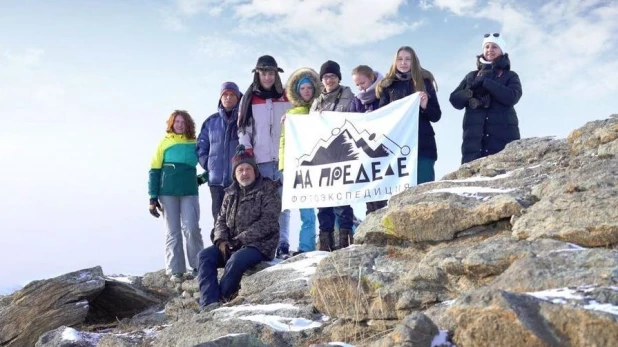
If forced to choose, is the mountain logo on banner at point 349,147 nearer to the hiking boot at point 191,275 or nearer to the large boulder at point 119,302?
the hiking boot at point 191,275

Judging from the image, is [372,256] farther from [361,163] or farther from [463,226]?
[361,163]

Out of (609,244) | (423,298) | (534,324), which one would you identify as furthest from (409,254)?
(534,324)

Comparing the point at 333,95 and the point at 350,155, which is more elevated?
the point at 333,95

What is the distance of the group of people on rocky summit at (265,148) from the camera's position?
8492mm

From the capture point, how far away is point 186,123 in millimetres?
10844

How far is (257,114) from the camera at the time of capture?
388 inches

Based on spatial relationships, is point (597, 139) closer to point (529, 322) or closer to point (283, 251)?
point (529, 322)

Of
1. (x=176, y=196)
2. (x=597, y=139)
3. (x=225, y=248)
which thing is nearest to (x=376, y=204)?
(x=225, y=248)

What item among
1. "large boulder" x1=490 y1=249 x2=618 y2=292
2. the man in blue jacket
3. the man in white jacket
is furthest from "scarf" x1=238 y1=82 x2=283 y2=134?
"large boulder" x1=490 y1=249 x2=618 y2=292

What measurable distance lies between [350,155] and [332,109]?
802 mm

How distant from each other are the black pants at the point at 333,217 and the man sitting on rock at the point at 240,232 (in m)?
0.95

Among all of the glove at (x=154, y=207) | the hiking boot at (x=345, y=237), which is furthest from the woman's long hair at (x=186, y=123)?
the hiking boot at (x=345, y=237)

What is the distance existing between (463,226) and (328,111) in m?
3.96

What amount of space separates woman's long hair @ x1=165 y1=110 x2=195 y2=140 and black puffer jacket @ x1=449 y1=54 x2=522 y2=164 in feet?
14.9
